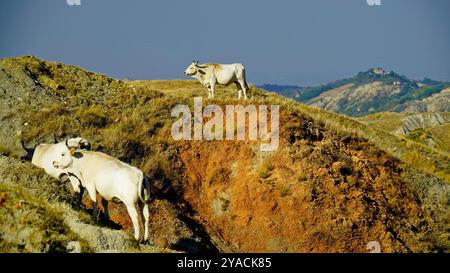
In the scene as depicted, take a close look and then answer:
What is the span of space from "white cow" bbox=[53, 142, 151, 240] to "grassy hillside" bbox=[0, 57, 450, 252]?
4.43 m

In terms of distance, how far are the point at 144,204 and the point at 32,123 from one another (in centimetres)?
1181

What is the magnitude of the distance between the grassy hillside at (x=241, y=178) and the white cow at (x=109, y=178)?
443 centimetres

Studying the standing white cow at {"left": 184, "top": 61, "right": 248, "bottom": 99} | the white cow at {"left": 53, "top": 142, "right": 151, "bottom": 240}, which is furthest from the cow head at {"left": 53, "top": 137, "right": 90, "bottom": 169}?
the standing white cow at {"left": 184, "top": 61, "right": 248, "bottom": 99}

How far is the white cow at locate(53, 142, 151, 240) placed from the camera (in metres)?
16.8

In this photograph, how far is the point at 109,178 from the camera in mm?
17359

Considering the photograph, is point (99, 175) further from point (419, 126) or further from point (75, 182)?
point (419, 126)

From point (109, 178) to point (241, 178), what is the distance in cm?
1126

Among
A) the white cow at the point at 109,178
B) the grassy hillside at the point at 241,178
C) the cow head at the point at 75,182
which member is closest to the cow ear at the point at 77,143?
the white cow at the point at 109,178

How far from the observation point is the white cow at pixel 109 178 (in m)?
16.8

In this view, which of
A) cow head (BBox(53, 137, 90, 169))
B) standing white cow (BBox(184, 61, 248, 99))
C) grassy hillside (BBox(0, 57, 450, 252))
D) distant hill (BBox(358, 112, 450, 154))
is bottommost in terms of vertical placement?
distant hill (BBox(358, 112, 450, 154))

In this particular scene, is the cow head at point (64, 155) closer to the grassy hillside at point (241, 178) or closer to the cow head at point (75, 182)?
the cow head at point (75, 182)

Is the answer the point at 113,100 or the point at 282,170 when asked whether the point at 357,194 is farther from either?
the point at 113,100

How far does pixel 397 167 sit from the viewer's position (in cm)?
3381

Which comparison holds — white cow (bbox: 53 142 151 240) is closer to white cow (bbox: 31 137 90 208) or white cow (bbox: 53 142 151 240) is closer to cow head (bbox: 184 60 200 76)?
white cow (bbox: 31 137 90 208)
